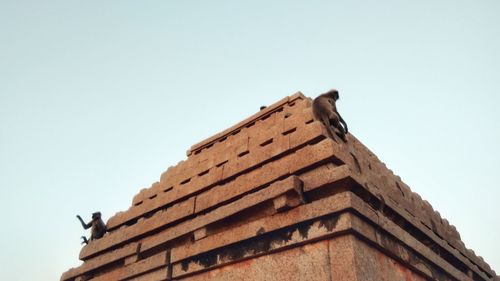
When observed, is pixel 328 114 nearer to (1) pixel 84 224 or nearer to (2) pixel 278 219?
(2) pixel 278 219

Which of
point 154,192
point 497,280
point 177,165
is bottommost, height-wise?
point 497,280

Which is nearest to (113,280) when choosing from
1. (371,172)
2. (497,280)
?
(371,172)

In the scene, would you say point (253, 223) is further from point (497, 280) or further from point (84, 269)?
point (497, 280)

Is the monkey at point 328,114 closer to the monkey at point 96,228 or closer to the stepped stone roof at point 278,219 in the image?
the stepped stone roof at point 278,219

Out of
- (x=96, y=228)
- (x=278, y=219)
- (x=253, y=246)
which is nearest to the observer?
(x=278, y=219)

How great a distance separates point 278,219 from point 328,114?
1844 mm

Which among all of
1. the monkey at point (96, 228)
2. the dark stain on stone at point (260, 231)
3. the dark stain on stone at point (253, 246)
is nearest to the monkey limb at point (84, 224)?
the monkey at point (96, 228)

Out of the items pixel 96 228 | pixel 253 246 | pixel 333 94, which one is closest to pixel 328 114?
pixel 333 94

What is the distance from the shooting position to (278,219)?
5180 mm

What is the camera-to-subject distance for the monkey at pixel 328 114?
588 centimetres

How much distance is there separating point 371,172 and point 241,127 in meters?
2.69

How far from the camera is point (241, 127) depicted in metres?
7.64

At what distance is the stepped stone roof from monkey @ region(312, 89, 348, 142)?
17 cm

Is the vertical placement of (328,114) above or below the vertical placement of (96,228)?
above
